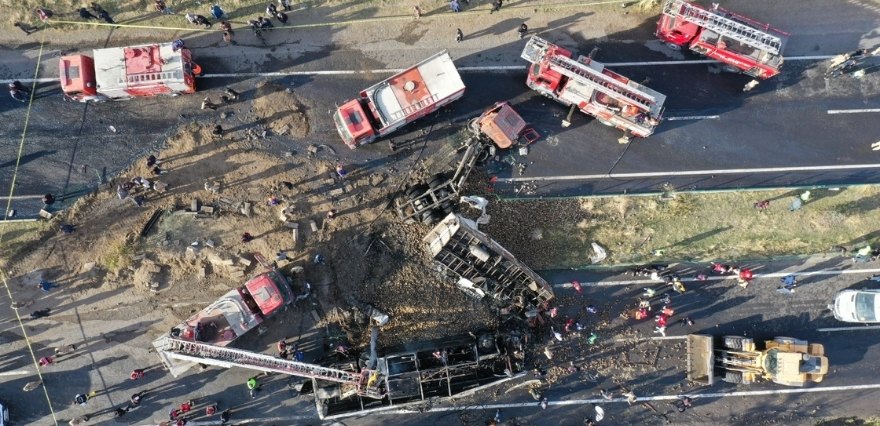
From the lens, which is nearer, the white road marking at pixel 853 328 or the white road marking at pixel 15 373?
the white road marking at pixel 15 373

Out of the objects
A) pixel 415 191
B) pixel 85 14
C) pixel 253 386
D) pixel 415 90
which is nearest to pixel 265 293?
pixel 253 386

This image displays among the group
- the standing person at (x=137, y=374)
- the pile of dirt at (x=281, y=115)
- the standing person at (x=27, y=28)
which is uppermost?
the standing person at (x=27, y=28)

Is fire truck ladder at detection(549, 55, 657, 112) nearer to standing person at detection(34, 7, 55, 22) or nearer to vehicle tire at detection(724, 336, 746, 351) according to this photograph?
vehicle tire at detection(724, 336, 746, 351)

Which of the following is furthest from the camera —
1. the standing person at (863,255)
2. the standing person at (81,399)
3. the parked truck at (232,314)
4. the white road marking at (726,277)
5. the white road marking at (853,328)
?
the white road marking at (853,328)

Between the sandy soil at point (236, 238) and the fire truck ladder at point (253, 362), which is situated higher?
the sandy soil at point (236, 238)

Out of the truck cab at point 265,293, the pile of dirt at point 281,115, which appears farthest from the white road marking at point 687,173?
the truck cab at point 265,293

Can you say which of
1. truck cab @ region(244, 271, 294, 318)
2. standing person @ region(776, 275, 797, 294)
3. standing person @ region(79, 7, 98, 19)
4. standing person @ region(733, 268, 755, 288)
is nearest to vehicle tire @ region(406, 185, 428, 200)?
truck cab @ region(244, 271, 294, 318)

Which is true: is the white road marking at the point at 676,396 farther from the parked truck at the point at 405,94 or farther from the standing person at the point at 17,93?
the standing person at the point at 17,93
